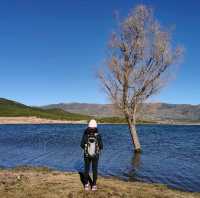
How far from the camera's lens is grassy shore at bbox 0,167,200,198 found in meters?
17.3

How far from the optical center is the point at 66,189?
18141 mm

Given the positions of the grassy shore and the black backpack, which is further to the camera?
the black backpack

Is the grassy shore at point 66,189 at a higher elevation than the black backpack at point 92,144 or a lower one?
lower

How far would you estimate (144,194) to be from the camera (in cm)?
1775

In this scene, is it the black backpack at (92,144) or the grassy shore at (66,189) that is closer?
the grassy shore at (66,189)

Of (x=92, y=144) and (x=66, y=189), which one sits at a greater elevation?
(x=92, y=144)

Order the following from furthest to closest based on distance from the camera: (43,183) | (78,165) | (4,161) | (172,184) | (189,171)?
(4,161)
(78,165)
(189,171)
(172,184)
(43,183)

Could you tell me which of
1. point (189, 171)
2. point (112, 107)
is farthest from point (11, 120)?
point (189, 171)

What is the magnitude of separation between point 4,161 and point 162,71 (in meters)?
19.4

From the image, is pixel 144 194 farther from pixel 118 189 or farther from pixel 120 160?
pixel 120 160

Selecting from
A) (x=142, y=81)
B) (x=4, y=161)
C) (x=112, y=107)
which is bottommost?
(x=4, y=161)

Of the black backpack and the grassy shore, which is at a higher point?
the black backpack

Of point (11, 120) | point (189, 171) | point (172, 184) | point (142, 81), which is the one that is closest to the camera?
point (172, 184)

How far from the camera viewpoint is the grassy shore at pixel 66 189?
17328 millimetres
